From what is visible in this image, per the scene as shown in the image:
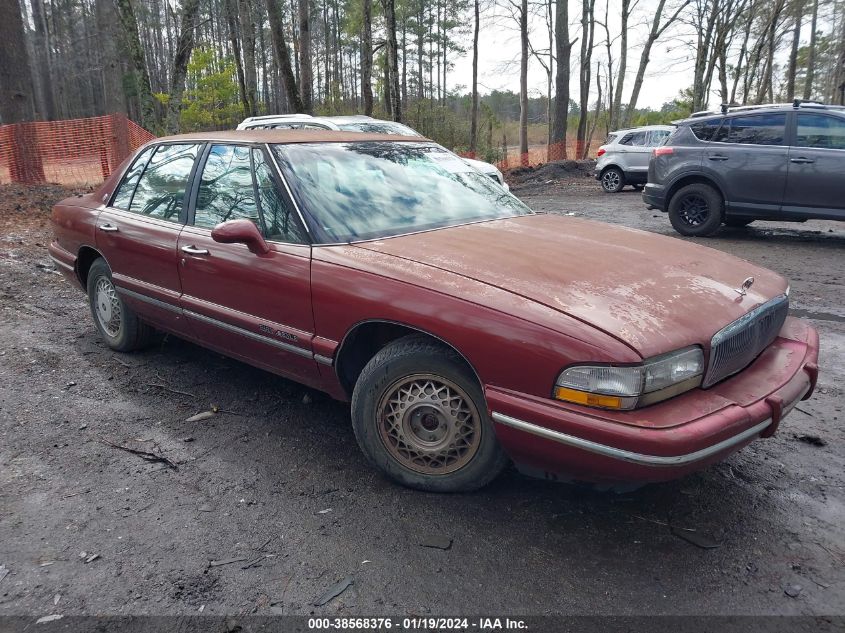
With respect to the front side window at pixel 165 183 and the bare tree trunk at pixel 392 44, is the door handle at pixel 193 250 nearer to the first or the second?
the front side window at pixel 165 183

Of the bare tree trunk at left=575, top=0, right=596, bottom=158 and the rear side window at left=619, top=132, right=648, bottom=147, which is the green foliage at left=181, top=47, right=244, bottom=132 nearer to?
the bare tree trunk at left=575, top=0, right=596, bottom=158

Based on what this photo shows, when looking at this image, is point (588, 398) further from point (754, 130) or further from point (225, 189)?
point (754, 130)

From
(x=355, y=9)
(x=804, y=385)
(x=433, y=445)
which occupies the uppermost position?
(x=355, y=9)

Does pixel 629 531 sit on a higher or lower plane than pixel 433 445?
lower

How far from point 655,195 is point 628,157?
24.9ft

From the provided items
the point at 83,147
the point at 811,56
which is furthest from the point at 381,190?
the point at 811,56

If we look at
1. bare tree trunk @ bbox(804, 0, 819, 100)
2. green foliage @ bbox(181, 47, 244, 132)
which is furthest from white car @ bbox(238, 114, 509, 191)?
bare tree trunk @ bbox(804, 0, 819, 100)

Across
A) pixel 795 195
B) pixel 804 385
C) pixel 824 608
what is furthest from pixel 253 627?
pixel 795 195

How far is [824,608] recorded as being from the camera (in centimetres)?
214

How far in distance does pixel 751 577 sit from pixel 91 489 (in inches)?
113

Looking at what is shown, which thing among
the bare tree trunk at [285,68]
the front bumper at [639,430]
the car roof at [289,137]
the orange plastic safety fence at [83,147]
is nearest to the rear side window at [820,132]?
the car roof at [289,137]

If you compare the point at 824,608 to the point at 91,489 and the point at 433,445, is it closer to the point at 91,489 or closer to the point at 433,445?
the point at 433,445

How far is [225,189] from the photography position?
12.1 ft

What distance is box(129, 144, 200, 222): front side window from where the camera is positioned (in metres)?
3.98
